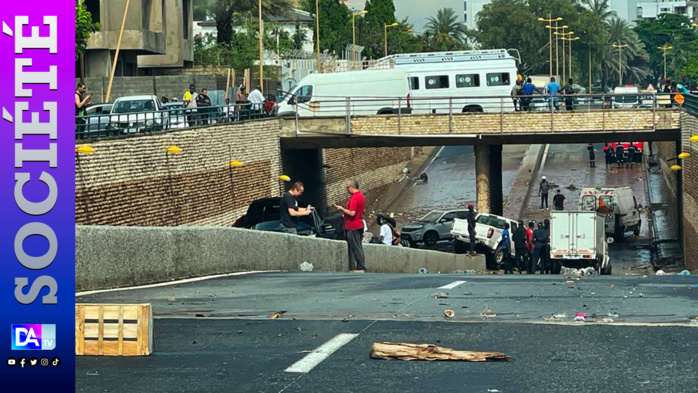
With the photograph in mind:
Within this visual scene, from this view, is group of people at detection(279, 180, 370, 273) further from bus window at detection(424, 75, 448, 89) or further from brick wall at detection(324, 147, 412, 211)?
bus window at detection(424, 75, 448, 89)

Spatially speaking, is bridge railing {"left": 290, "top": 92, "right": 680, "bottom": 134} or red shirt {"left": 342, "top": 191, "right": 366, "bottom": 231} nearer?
red shirt {"left": 342, "top": 191, "right": 366, "bottom": 231}

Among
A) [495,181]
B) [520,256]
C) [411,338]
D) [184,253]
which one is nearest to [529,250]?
[520,256]

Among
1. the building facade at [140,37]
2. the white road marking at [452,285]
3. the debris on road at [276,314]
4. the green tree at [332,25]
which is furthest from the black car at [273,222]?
the green tree at [332,25]

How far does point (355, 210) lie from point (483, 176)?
110 ft

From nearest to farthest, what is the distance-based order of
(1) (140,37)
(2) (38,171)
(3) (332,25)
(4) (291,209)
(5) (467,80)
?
(2) (38,171), (4) (291,209), (5) (467,80), (1) (140,37), (3) (332,25)

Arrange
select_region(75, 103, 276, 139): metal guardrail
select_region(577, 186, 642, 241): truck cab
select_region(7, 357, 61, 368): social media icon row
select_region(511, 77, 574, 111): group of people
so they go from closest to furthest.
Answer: select_region(7, 357, 61, 368): social media icon row
select_region(75, 103, 276, 139): metal guardrail
select_region(511, 77, 574, 111): group of people
select_region(577, 186, 642, 241): truck cab

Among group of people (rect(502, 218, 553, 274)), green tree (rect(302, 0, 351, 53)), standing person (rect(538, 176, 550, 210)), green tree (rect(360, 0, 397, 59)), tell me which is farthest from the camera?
green tree (rect(360, 0, 397, 59))

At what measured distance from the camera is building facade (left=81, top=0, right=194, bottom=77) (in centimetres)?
6081

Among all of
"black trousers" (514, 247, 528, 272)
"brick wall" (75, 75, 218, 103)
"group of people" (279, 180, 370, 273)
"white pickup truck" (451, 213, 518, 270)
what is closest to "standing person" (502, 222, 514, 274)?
"black trousers" (514, 247, 528, 272)

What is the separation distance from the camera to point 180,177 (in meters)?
39.2

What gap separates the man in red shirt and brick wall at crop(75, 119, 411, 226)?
10129mm

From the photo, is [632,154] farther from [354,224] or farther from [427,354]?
[427,354]

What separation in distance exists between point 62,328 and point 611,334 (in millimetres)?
5826

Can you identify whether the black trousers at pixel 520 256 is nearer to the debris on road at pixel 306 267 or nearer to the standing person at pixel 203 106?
the standing person at pixel 203 106
